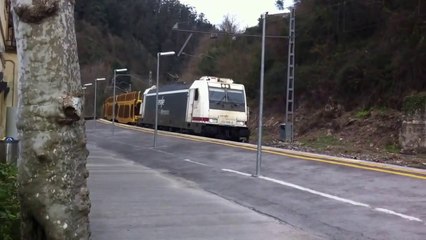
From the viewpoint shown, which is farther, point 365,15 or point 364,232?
point 365,15

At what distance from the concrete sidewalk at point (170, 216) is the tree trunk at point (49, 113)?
13.8 ft

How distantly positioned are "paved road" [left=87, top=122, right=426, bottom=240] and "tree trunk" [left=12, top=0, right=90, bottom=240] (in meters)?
5.26

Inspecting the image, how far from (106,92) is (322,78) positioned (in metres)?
59.2

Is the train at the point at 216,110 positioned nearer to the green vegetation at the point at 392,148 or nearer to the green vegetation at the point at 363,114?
the green vegetation at the point at 392,148

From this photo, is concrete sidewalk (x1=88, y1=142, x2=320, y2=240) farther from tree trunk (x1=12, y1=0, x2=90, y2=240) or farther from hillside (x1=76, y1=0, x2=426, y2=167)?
hillside (x1=76, y1=0, x2=426, y2=167)

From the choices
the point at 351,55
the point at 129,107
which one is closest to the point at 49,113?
the point at 351,55

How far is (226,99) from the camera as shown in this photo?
114 ft

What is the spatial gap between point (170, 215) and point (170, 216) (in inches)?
3.7

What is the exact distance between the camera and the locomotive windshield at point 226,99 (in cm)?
3409

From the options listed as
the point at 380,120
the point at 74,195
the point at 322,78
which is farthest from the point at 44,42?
the point at 322,78

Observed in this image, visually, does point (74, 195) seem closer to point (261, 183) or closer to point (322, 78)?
point (261, 183)

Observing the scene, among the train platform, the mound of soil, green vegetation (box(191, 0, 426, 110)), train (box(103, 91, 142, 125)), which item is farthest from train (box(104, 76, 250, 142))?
train (box(103, 91, 142, 125))

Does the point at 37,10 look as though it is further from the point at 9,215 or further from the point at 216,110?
the point at 216,110

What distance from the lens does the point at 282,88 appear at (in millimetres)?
55656
